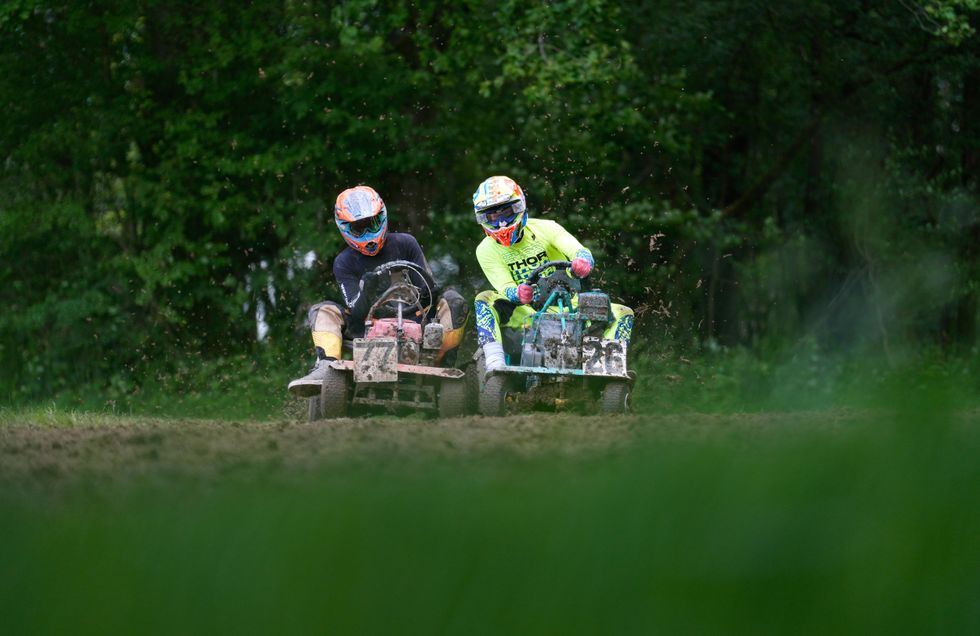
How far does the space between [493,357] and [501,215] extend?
1.15 meters

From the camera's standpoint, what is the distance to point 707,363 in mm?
17094

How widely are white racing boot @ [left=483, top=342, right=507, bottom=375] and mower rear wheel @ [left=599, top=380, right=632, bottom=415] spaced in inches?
31.2

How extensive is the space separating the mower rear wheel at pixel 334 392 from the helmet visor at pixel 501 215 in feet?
5.31

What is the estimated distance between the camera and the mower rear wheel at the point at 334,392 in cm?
1115

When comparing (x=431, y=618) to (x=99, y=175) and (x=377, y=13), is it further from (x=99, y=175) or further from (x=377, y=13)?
(x=99, y=175)

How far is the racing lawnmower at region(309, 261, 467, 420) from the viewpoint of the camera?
10.8 metres

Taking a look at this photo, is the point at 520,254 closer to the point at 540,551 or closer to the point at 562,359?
the point at 562,359

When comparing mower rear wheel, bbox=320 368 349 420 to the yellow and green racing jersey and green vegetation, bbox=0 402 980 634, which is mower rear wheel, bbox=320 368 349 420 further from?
green vegetation, bbox=0 402 980 634

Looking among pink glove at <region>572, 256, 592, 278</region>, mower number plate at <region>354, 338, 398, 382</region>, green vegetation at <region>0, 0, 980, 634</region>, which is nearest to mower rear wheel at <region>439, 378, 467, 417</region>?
mower number plate at <region>354, 338, 398, 382</region>

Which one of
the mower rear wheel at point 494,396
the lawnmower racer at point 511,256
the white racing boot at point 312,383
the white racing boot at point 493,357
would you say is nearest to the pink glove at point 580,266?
the lawnmower racer at point 511,256

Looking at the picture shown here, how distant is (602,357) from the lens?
10711 millimetres

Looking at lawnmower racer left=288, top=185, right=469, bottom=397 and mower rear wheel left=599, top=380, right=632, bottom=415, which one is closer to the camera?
mower rear wheel left=599, top=380, right=632, bottom=415

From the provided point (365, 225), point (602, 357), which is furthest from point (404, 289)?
point (602, 357)

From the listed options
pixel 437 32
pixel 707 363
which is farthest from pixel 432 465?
pixel 437 32
